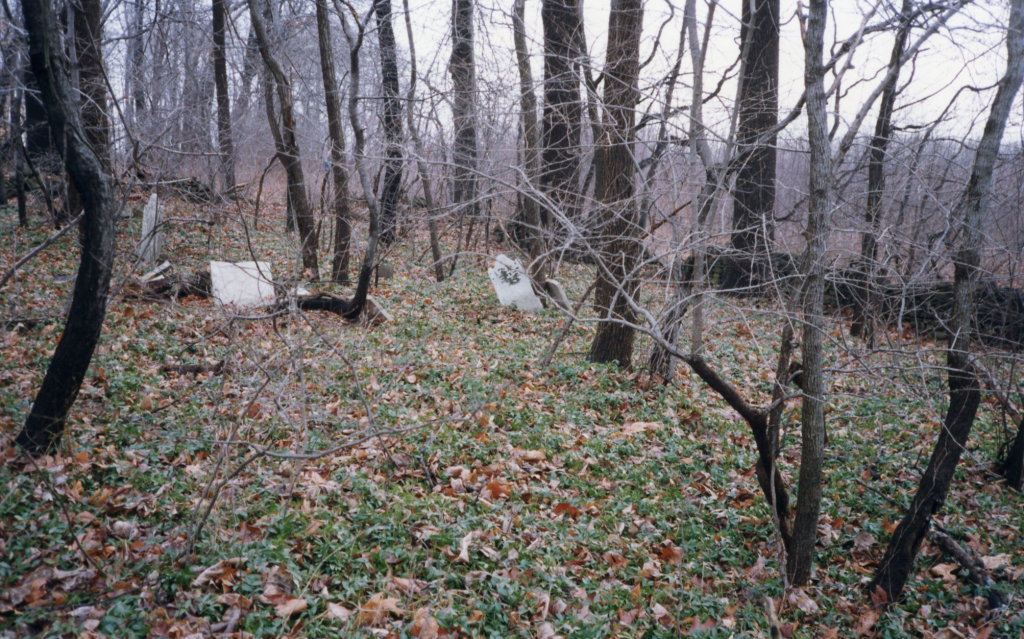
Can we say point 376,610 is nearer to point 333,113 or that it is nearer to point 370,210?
point 370,210

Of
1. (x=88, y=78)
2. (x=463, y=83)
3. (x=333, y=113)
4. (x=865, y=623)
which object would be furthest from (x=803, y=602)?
(x=88, y=78)

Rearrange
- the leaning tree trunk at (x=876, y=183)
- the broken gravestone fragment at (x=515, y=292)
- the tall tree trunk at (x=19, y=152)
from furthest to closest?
the tall tree trunk at (x=19, y=152) → the broken gravestone fragment at (x=515, y=292) → the leaning tree trunk at (x=876, y=183)

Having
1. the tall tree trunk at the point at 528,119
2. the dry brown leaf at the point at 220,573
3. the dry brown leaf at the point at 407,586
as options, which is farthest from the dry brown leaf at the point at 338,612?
the tall tree trunk at the point at 528,119

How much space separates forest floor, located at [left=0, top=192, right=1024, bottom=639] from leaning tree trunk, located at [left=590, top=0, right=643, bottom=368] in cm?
60

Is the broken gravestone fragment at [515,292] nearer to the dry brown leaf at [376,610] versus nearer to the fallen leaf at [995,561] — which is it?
the fallen leaf at [995,561]

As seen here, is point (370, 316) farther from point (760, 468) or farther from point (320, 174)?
point (320, 174)

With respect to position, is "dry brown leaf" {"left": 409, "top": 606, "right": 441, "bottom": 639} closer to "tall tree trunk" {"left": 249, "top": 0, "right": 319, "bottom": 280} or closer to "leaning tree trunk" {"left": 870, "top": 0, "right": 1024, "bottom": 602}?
"leaning tree trunk" {"left": 870, "top": 0, "right": 1024, "bottom": 602}

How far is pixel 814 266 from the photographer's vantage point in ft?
14.0

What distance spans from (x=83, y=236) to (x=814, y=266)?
15.4ft

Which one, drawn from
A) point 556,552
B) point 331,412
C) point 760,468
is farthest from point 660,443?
point 331,412

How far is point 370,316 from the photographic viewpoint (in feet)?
30.8

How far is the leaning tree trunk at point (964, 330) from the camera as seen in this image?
447 centimetres

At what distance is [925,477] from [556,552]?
8.46 ft

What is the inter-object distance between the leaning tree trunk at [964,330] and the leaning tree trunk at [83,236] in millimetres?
5571
